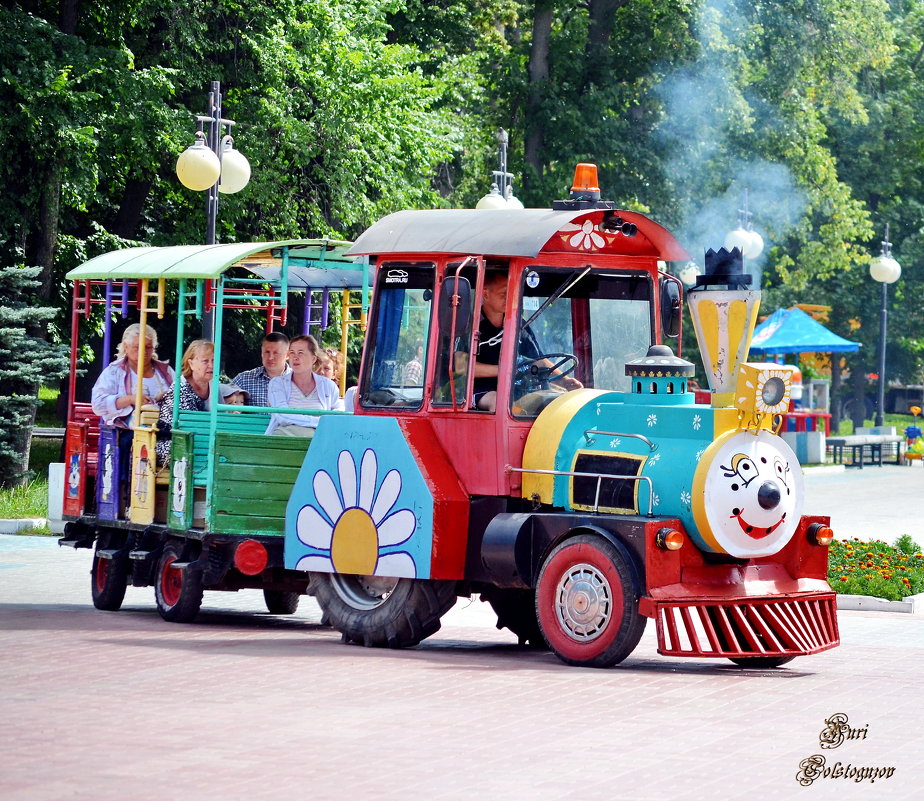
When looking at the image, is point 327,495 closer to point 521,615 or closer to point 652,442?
point 521,615

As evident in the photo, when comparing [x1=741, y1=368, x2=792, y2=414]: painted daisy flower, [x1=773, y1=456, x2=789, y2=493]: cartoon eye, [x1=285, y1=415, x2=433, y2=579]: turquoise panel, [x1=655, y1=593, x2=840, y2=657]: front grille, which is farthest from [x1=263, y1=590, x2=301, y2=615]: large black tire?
[x1=741, y1=368, x2=792, y2=414]: painted daisy flower

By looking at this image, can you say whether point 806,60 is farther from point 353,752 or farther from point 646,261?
point 353,752

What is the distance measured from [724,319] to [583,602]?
75.8 inches

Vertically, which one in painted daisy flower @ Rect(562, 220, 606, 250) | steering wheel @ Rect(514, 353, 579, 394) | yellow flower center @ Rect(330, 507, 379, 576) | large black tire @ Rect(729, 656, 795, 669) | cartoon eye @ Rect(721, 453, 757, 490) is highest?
painted daisy flower @ Rect(562, 220, 606, 250)

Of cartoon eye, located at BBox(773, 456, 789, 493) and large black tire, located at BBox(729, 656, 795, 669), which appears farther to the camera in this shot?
large black tire, located at BBox(729, 656, 795, 669)

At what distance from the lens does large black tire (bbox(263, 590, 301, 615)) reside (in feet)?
47.4

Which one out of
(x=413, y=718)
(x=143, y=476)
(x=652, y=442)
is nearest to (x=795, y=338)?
(x=143, y=476)

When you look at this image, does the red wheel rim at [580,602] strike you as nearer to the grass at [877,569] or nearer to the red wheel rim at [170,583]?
the red wheel rim at [170,583]

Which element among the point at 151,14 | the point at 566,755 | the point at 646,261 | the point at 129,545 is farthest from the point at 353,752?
the point at 151,14

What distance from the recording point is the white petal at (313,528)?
12.3 metres

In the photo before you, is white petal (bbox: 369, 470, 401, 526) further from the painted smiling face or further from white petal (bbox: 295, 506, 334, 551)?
the painted smiling face

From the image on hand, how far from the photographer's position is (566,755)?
7973 millimetres

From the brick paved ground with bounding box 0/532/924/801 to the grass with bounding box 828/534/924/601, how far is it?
8.11 feet

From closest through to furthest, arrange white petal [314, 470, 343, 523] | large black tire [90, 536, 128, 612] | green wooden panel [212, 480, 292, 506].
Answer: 1. white petal [314, 470, 343, 523]
2. green wooden panel [212, 480, 292, 506]
3. large black tire [90, 536, 128, 612]
